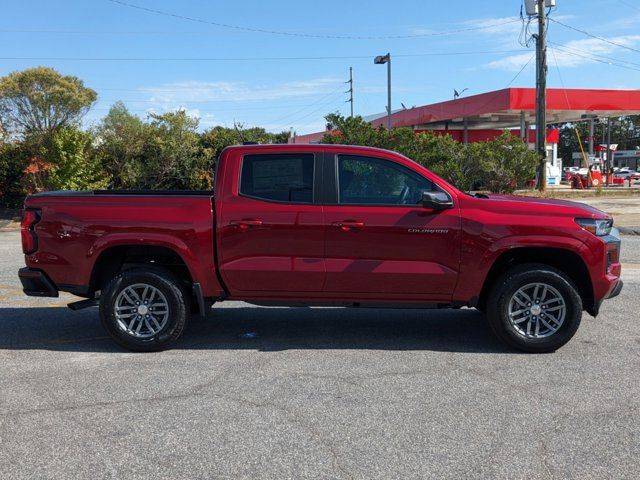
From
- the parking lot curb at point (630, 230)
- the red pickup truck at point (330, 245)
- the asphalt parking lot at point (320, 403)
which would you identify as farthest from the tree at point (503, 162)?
the red pickup truck at point (330, 245)

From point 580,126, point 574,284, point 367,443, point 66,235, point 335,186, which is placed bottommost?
point 367,443

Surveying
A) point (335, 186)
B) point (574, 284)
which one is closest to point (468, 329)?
point (574, 284)

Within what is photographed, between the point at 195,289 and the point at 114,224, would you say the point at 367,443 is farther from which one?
the point at 114,224

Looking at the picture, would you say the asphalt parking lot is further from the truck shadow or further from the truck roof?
the truck roof

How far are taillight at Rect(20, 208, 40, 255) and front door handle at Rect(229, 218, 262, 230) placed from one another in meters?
1.89

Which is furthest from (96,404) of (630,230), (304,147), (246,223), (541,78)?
(541,78)

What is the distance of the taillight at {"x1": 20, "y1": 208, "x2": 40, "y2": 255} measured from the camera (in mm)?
5859

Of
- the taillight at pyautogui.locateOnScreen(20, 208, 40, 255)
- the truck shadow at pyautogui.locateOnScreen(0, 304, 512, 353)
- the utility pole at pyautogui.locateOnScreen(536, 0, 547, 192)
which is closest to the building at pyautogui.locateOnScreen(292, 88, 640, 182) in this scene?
the utility pole at pyautogui.locateOnScreen(536, 0, 547, 192)

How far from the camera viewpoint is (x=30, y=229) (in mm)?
5879

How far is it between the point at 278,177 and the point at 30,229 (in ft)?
7.90

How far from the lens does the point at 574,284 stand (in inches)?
227

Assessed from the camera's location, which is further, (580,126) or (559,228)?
(580,126)

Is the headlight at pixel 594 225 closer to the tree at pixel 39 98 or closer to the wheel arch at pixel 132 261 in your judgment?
the wheel arch at pixel 132 261

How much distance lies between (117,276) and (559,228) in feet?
13.4
